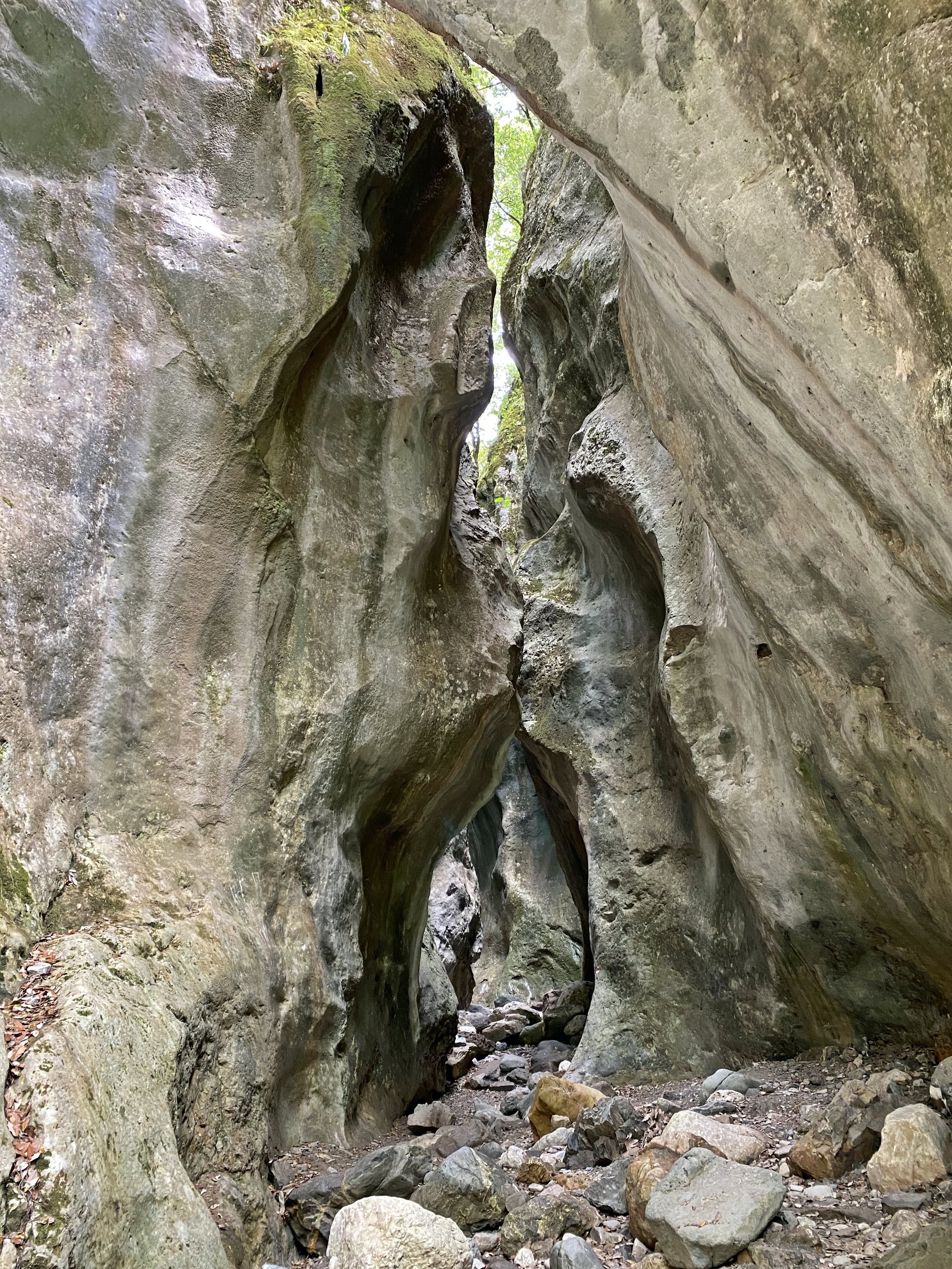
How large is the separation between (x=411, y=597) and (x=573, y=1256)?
4.24m

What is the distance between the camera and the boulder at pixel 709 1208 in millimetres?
3006

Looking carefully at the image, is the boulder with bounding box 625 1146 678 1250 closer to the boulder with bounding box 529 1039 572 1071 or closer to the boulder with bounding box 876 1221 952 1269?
the boulder with bounding box 876 1221 952 1269

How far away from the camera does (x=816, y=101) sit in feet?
10.1

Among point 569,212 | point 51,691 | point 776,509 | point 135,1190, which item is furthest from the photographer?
point 569,212

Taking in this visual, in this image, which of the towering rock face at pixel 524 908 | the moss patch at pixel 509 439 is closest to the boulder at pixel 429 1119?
the towering rock face at pixel 524 908

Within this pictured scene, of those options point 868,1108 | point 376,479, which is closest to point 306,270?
point 376,479

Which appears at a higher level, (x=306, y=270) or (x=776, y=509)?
(x=306, y=270)

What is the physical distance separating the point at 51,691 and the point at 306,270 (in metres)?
3.10

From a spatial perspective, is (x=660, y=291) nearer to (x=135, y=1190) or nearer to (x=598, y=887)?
(x=135, y=1190)

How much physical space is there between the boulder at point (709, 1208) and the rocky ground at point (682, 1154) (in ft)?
0.19

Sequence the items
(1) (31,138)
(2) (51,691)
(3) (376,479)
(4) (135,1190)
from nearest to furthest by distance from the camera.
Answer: (4) (135,1190) < (2) (51,691) < (1) (31,138) < (3) (376,479)

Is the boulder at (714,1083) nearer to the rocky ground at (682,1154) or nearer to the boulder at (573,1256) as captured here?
the rocky ground at (682,1154)

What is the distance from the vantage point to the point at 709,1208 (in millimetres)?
3160

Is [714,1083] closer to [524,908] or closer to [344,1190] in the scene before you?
[344,1190]
